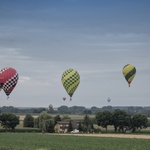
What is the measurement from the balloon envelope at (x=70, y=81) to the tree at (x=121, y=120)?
3212 cm

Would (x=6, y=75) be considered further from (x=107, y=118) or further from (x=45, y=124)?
(x=107, y=118)

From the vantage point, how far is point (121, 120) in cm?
11019

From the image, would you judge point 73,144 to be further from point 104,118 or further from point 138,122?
point 104,118

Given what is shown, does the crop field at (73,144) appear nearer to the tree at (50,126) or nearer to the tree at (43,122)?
the tree at (43,122)

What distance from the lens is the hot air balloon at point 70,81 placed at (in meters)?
81.6

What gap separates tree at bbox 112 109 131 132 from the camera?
362 ft

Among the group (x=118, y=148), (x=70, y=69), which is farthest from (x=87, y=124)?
(x=118, y=148)

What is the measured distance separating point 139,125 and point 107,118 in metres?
9.12

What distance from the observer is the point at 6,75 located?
263 feet

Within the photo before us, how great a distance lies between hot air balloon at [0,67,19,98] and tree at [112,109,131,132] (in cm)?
3930

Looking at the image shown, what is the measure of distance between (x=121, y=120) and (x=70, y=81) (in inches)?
1327

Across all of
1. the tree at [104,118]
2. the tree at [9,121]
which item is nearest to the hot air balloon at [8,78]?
the tree at [9,121]

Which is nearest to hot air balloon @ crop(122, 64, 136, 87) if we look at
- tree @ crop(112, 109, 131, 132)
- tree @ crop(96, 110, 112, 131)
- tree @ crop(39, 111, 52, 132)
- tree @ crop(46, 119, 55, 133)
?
tree @ crop(112, 109, 131, 132)

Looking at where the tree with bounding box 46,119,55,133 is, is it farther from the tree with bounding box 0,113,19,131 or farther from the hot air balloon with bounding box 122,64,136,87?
the hot air balloon with bounding box 122,64,136,87
